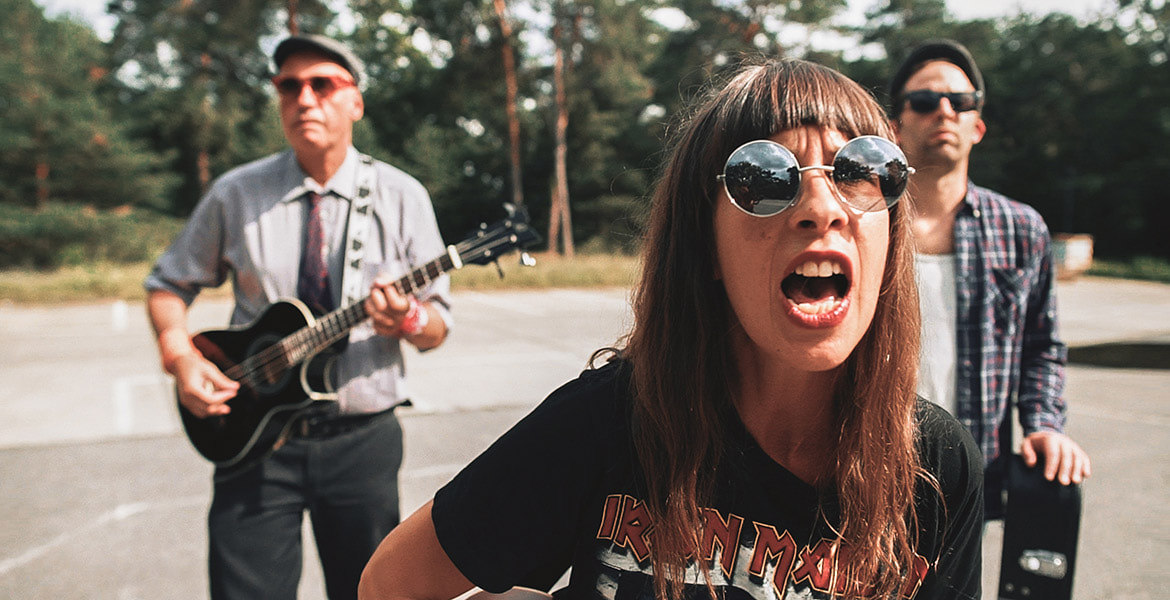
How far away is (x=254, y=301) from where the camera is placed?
2.57 m

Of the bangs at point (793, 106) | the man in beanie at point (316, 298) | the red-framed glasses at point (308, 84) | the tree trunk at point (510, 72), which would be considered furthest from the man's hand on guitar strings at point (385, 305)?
the tree trunk at point (510, 72)

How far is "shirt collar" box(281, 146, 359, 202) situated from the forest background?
17.8 m

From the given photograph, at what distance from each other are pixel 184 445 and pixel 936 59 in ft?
19.4

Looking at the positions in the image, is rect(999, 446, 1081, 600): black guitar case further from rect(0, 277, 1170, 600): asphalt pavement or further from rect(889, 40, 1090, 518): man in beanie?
rect(0, 277, 1170, 600): asphalt pavement

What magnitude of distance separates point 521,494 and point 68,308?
1824 centimetres

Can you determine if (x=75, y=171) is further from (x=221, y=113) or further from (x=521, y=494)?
(x=521, y=494)

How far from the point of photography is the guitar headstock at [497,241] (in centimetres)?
276

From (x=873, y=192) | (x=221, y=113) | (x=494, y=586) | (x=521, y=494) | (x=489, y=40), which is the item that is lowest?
(x=494, y=586)

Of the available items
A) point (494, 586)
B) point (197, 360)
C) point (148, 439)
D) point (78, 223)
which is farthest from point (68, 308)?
point (494, 586)

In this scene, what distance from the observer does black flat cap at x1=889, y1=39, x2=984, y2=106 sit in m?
2.53

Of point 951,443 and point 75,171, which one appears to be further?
point 75,171

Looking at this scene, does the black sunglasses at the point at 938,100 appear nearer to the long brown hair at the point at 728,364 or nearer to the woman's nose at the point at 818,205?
the long brown hair at the point at 728,364

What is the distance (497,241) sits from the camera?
278cm

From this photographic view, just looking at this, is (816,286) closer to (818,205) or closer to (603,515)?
(818,205)
